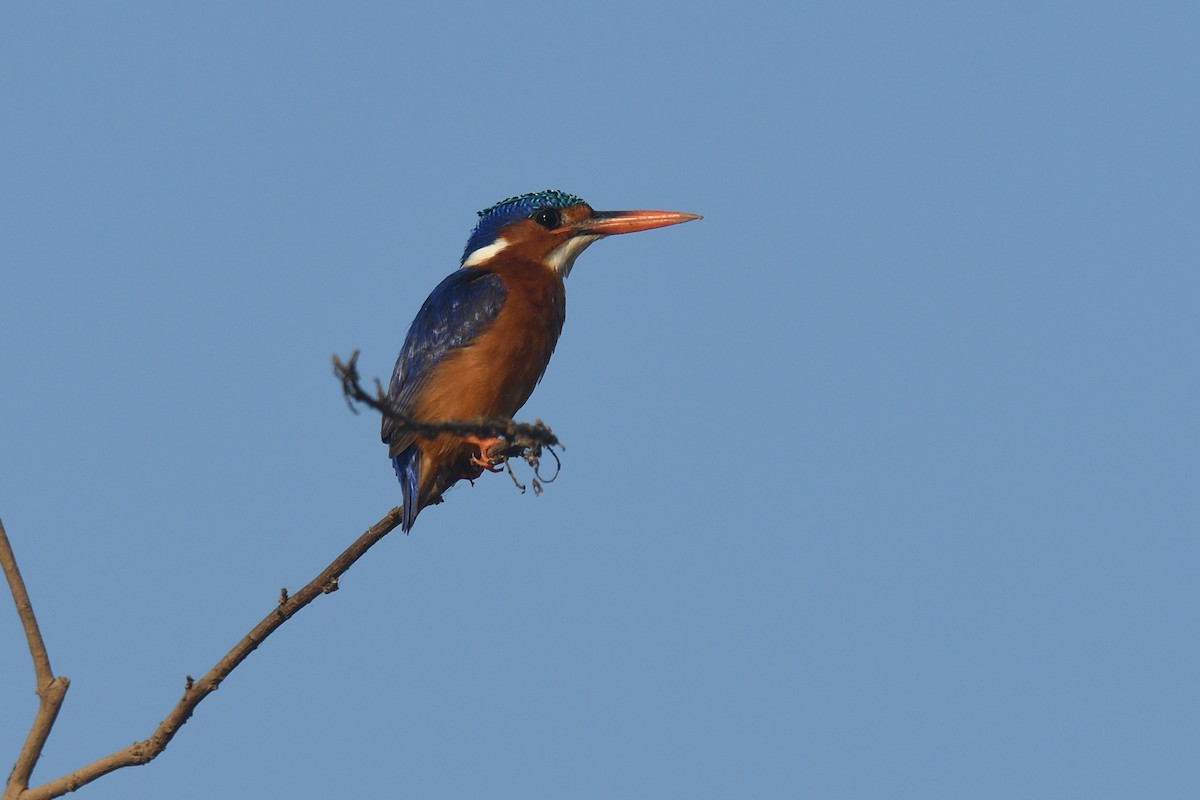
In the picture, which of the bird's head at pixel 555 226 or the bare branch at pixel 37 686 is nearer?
the bare branch at pixel 37 686

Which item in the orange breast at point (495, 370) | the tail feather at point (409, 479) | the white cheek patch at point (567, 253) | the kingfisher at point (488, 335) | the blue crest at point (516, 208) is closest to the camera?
the tail feather at point (409, 479)

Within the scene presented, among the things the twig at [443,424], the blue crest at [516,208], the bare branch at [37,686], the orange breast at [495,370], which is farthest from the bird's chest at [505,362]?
the bare branch at [37,686]

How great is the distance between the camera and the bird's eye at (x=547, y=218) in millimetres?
7602

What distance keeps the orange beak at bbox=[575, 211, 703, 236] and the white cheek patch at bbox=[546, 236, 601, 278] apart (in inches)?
1.6

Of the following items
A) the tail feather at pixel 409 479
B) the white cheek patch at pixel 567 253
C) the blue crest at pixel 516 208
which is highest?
the blue crest at pixel 516 208

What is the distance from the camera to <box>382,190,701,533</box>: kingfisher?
6.23m

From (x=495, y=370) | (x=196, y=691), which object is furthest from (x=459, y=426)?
(x=495, y=370)

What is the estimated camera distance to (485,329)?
22.1ft

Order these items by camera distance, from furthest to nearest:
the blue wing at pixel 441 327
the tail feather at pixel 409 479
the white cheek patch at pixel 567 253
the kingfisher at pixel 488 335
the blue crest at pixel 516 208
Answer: the blue crest at pixel 516 208 < the white cheek patch at pixel 567 253 < the blue wing at pixel 441 327 < the kingfisher at pixel 488 335 < the tail feather at pixel 409 479

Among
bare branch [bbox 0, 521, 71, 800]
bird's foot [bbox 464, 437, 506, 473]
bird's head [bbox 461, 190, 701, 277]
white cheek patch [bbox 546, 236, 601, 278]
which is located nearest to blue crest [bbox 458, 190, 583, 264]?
bird's head [bbox 461, 190, 701, 277]

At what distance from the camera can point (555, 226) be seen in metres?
7.62

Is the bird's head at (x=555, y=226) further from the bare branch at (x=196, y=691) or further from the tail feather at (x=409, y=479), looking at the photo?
the bare branch at (x=196, y=691)

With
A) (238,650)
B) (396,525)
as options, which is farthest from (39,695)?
(396,525)

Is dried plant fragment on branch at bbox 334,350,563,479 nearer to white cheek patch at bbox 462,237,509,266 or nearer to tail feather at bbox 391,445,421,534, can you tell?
tail feather at bbox 391,445,421,534
